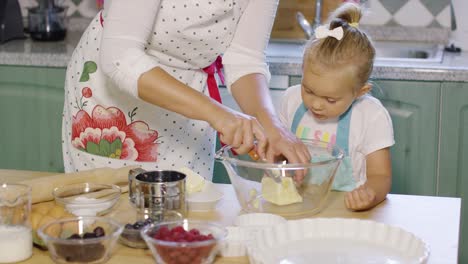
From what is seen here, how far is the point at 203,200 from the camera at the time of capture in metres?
1.62

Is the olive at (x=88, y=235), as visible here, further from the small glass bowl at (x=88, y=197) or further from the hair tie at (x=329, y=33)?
the hair tie at (x=329, y=33)

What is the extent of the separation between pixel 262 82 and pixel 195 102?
43 centimetres

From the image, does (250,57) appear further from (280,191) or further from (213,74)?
(280,191)

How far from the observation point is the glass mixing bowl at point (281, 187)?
156 centimetres

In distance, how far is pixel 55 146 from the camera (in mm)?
3023

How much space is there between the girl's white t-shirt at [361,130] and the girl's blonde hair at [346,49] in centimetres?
9

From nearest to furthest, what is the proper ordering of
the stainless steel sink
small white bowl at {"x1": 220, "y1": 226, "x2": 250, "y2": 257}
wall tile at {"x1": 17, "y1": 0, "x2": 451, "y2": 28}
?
small white bowl at {"x1": 220, "y1": 226, "x2": 250, "y2": 257} → the stainless steel sink → wall tile at {"x1": 17, "y1": 0, "x2": 451, "y2": 28}

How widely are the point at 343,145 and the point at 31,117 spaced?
1360 millimetres

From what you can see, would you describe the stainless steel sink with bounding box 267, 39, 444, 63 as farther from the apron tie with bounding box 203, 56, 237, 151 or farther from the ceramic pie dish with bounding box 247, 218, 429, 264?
the ceramic pie dish with bounding box 247, 218, 429, 264

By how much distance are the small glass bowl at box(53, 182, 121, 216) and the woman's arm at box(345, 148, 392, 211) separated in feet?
1.46

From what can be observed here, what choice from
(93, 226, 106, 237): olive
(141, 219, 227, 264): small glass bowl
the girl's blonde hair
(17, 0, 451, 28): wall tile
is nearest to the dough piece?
(141, 219, 227, 264): small glass bowl

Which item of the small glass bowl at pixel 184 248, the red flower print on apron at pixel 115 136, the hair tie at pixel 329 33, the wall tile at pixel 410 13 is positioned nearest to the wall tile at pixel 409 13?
the wall tile at pixel 410 13

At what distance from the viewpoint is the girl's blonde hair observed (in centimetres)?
200

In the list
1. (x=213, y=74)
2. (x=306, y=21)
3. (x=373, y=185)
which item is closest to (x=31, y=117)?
(x=306, y=21)
